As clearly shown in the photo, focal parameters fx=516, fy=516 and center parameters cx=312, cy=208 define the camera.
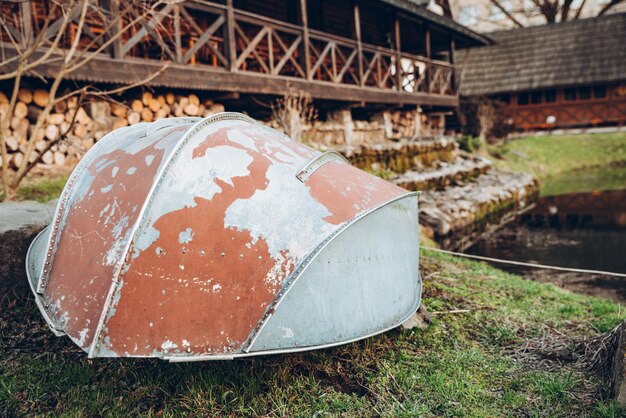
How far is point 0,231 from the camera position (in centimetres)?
365

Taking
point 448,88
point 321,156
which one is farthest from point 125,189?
point 448,88

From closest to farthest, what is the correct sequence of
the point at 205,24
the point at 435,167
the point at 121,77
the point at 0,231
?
the point at 0,231 < the point at 121,77 < the point at 205,24 < the point at 435,167

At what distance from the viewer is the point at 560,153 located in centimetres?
1983

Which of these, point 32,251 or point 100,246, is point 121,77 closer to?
point 32,251

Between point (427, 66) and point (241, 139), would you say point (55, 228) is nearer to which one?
point (241, 139)

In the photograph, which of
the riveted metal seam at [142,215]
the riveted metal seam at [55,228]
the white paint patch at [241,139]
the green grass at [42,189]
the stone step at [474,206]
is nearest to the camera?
the riveted metal seam at [142,215]

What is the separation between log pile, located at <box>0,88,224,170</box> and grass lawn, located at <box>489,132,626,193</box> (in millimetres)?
12468

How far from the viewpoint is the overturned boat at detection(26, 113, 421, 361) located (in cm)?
239

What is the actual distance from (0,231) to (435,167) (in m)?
10.4

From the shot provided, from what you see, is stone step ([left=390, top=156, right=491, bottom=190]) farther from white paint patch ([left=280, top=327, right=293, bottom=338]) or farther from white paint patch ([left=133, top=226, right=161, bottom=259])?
white paint patch ([left=133, top=226, right=161, bottom=259])

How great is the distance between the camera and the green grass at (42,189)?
5.67 meters

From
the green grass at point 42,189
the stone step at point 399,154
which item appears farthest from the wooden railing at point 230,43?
the green grass at point 42,189

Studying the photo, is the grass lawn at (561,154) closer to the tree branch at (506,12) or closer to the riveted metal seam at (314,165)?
the tree branch at (506,12)

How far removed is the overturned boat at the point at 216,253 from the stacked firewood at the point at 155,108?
15.1ft
